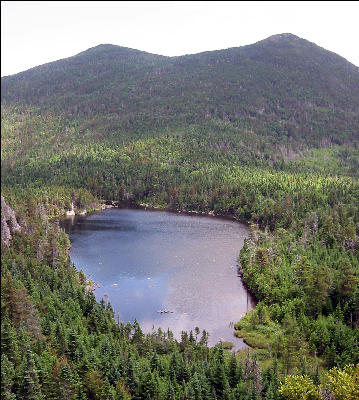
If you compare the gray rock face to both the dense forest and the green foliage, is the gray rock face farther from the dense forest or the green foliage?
the green foliage

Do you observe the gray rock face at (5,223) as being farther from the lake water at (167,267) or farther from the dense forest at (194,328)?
the lake water at (167,267)

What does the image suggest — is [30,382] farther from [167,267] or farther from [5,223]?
[167,267]

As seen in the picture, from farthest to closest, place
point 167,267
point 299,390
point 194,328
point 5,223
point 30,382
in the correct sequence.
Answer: point 167,267
point 194,328
point 299,390
point 30,382
point 5,223

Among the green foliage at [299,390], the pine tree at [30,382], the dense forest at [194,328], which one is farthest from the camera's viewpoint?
the green foliage at [299,390]

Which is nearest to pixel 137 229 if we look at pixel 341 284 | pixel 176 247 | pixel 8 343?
Answer: pixel 176 247

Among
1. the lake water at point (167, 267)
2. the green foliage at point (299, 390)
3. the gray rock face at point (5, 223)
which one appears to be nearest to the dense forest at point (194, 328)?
the green foliage at point (299, 390)

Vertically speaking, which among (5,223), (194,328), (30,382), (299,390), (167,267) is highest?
(5,223)

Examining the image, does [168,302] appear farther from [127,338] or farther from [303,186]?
[303,186]

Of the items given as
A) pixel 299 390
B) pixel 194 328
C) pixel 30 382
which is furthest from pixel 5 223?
pixel 194 328

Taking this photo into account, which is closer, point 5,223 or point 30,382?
point 5,223
